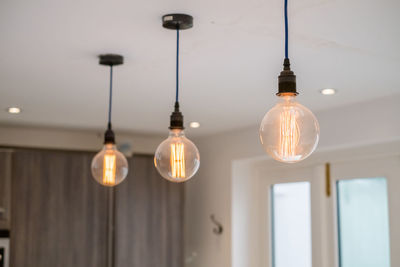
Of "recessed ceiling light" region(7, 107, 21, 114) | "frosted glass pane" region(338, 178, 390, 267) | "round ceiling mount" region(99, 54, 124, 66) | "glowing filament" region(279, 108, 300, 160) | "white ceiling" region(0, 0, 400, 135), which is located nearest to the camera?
"glowing filament" region(279, 108, 300, 160)

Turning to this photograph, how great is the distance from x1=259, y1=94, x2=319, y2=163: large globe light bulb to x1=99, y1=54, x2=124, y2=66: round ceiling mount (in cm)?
128

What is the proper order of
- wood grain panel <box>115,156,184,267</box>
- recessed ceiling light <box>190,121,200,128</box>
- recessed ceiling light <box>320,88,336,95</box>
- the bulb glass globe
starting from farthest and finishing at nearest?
wood grain panel <box>115,156,184,267</box>, recessed ceiling light <box>190,121,200,128</box>, recessed ceiling light <box>320,88,336,95</box>, the bulb glass globe

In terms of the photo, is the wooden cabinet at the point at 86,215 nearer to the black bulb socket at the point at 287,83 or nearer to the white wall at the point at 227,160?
the white wall at the point at 227,160

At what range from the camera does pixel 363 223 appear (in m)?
4.12

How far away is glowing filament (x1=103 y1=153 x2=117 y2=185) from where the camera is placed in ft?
9.83

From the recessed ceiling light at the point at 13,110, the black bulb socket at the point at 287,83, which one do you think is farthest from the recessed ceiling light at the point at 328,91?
the recessed ceiling light at the point at 13,110

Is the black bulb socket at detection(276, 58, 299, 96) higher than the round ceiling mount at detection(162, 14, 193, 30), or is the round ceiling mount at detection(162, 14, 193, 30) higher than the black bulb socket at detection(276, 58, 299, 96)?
the round ceiling mount at detection(162, 14, 193, 30)

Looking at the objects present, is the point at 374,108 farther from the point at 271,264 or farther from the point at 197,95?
the point at 271,264

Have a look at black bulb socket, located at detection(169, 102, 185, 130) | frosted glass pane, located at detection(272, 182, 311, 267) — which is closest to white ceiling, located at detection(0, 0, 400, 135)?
black bulb socket, located at detection(169, 102, 185, 130)

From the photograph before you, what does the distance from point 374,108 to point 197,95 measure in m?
1.18

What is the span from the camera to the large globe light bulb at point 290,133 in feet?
5.77

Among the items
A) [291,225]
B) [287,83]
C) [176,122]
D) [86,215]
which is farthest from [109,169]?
[291,225]

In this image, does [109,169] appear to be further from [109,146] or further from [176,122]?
[176,122]

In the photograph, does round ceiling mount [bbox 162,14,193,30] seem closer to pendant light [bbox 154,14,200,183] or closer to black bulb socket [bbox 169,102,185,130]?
pendant light [bbox 154,14,200,183]
